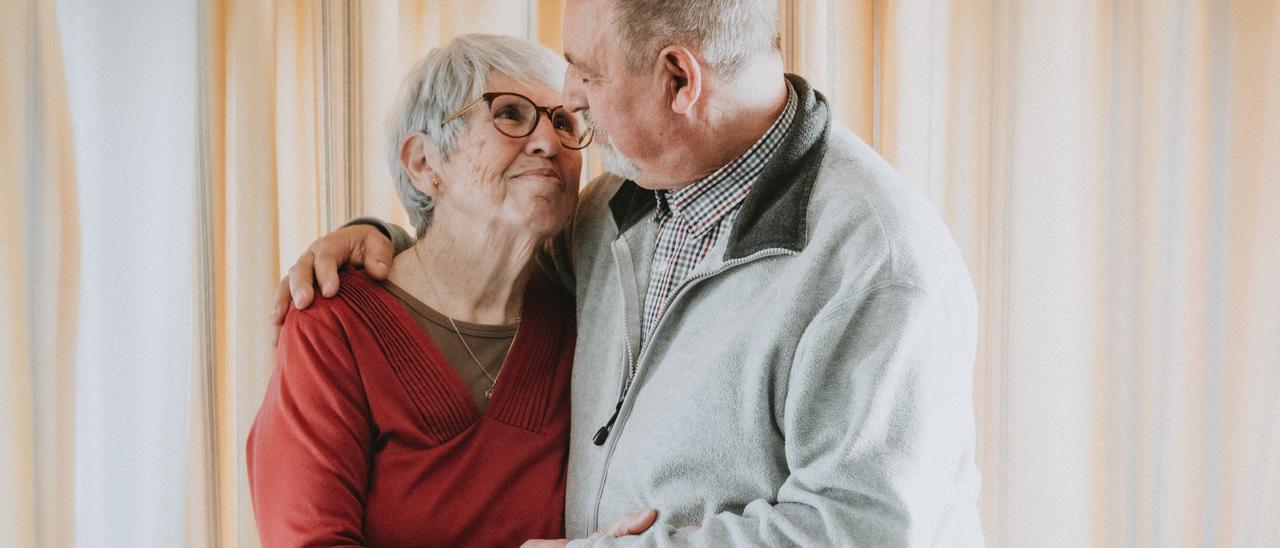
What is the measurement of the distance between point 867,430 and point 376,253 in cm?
83

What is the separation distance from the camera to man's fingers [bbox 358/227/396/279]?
1540 mm

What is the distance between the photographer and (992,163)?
7.08 feet

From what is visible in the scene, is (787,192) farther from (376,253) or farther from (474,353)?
(376,253)

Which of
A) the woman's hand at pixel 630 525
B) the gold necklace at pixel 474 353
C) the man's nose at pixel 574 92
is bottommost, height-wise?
the woman's hand at pixel 630 525

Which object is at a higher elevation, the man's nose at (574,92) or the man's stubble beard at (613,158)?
the man's nose at (574,92)

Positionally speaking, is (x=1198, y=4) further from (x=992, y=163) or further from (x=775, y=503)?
(x=775, y=503)

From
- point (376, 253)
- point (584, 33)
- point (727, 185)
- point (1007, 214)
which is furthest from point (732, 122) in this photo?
point (1007, 214)

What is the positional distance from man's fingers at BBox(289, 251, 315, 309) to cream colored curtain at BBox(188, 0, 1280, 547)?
1.91 ft

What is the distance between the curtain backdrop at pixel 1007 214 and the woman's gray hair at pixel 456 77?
56cm

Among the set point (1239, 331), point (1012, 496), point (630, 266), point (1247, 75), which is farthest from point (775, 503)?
point (1247, 75)

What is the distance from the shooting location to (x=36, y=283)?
1.99 meters

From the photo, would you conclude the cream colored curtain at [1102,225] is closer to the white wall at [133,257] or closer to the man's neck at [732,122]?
the man's neck at [732,122]

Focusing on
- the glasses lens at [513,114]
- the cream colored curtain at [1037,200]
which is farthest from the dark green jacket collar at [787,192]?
the cream colored curtain at [1037,200]

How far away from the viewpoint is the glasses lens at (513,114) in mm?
1477
